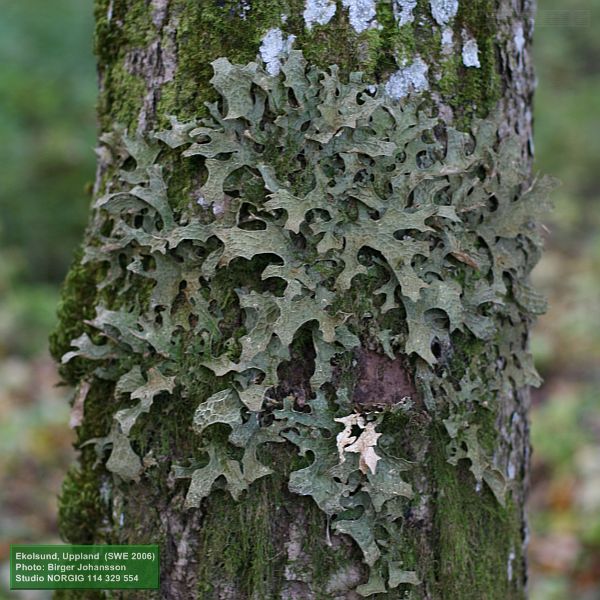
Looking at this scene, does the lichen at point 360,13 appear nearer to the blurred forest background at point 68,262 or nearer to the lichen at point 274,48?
the lichen at point 274,48

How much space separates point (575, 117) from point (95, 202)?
851cm

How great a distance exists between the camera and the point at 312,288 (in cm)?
125

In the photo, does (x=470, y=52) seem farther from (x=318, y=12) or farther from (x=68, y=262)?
(x=68, y=262)

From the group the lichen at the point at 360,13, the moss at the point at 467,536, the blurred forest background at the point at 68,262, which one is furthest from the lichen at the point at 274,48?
the blurred forest background at the point at 68,262

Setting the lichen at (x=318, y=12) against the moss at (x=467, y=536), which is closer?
the lichen at (x=318, y=12)

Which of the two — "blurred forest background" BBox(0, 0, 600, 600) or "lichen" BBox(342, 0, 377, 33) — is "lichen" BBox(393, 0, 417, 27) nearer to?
"lichen" BBox(342, 0, 377, 33)

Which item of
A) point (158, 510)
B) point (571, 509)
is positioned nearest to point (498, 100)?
point (158, 510)

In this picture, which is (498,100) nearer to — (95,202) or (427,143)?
(427,143)

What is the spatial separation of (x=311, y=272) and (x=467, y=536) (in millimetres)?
651

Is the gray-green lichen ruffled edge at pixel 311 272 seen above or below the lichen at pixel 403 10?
below

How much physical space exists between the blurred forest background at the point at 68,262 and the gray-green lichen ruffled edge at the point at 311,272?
32.3 inches

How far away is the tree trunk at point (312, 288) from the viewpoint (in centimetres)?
126

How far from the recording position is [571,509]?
3748 mm

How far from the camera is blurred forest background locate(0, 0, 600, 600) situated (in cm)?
368
